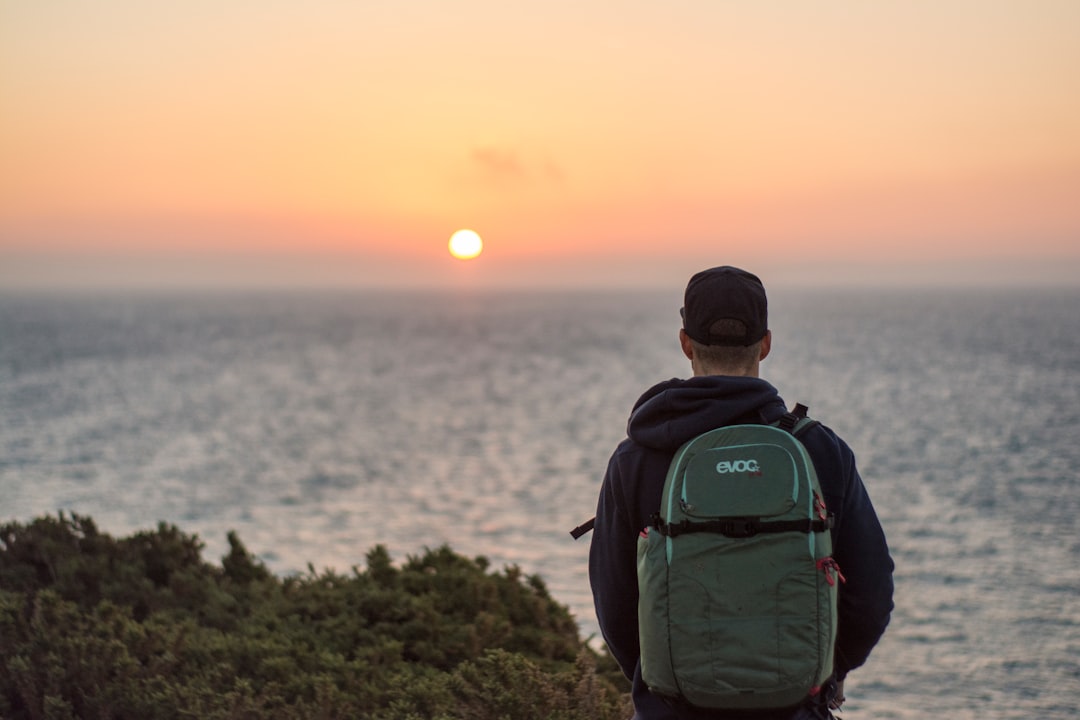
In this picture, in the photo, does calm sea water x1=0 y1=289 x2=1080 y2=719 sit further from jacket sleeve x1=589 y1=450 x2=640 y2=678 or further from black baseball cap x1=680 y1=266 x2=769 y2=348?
black baseball cap x1=680 y1=266 x2=769 y2=348

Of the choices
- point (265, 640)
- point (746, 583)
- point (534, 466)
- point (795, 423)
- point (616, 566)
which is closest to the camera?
point (746, 583)

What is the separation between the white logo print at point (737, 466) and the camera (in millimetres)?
2686

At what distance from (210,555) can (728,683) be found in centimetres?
1651

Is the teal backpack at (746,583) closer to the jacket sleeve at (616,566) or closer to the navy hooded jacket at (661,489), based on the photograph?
the navy hooded jacket at (661,489)

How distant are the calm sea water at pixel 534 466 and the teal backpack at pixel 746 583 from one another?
32.7 ft

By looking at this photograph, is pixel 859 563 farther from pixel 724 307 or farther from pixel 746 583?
pixel 724 307

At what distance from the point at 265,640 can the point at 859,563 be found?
4.16 m

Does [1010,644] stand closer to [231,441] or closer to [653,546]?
[653,546]

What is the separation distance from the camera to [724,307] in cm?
290

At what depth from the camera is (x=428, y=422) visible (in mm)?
43438

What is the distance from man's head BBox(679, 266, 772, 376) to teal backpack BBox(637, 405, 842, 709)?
0.31 meters

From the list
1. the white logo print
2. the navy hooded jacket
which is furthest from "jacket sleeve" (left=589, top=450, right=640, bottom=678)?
the white logo print

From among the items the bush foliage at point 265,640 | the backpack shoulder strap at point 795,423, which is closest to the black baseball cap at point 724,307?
the backpack shoulder strap at point 795,423

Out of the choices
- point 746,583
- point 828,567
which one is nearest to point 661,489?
point 746,583
